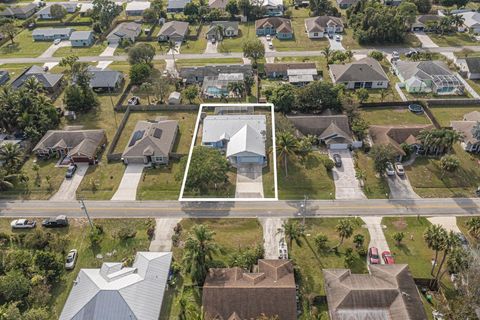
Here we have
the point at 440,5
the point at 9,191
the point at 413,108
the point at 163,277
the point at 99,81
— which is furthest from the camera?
the point at 440,5

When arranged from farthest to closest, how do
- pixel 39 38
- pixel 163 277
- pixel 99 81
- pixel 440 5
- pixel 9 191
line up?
pixel 440 5, pixel 39 38, pixel 99 81, pixel 9 191, pixel 163 277

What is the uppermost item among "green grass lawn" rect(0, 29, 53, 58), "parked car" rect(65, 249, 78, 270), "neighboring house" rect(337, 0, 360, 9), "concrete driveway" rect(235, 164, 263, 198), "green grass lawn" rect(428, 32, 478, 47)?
"neighboring house" rect(337, 0, 360, 9)

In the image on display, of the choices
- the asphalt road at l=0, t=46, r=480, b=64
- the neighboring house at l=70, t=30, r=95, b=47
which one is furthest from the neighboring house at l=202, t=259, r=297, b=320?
the neighboring house at l=70, t=30, r=95, b=47

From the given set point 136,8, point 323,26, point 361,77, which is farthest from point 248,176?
point 136,8

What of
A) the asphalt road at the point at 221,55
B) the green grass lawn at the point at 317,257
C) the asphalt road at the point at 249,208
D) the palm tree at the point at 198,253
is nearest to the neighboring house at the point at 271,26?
the asphalt road at the point at 221,55

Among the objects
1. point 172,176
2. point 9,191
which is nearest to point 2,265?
point 9,191

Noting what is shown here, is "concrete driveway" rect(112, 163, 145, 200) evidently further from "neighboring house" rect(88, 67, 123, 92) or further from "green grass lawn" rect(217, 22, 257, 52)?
"green grass lawn" rect(217, 22, 257, 52)

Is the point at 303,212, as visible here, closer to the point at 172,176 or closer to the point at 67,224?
the point at 172,176
